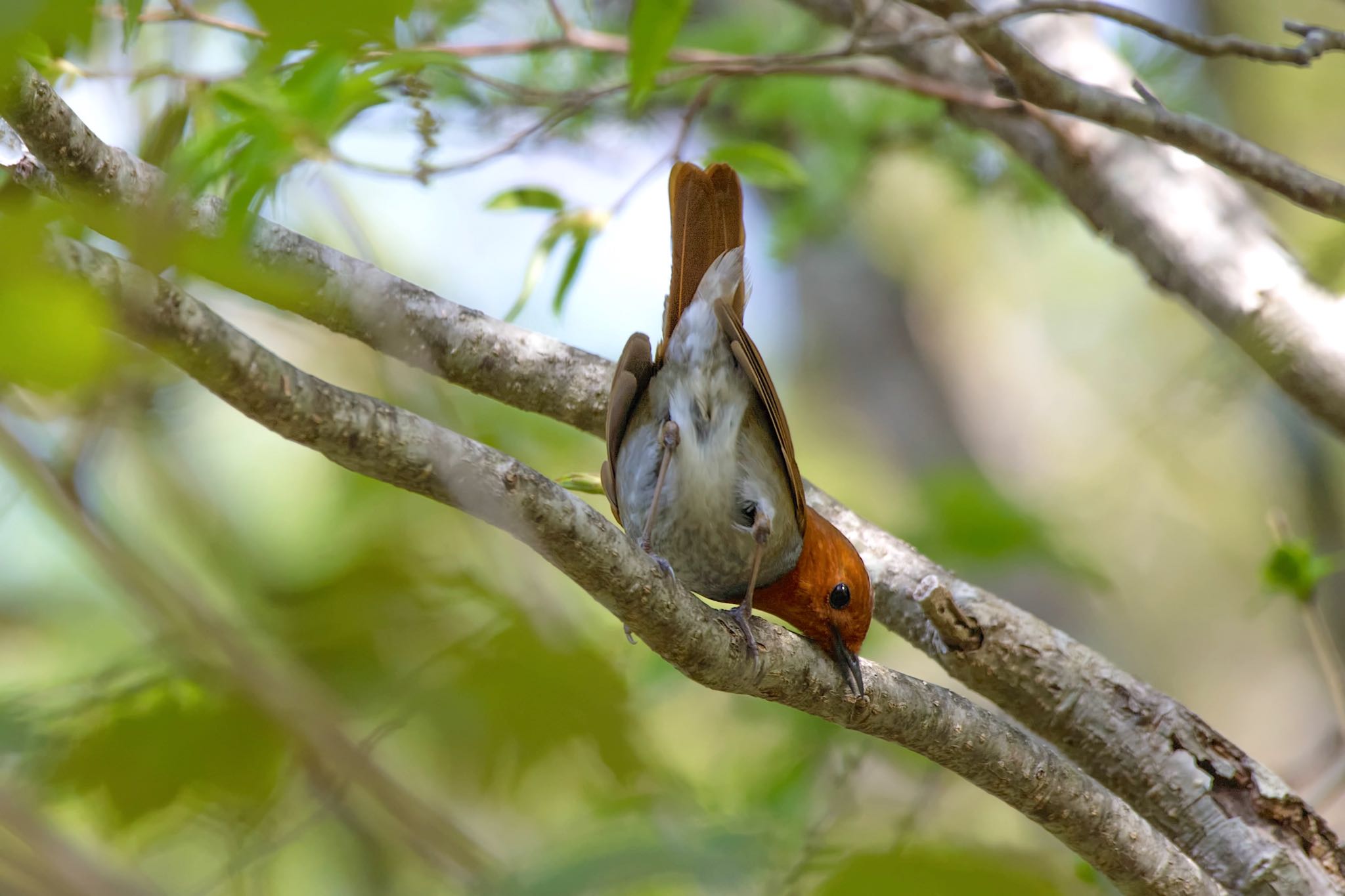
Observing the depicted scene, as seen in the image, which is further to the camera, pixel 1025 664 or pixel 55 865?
pixel 1025 664

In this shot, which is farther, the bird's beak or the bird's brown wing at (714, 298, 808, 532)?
the bird's brown wing at (714, 298, 808, 532)

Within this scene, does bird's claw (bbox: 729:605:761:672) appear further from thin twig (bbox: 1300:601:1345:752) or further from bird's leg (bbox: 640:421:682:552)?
thin twig (bbox: 1300:601:1345:752)

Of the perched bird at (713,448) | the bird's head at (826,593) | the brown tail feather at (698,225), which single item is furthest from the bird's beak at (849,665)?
the brown tail feather at (698,225)

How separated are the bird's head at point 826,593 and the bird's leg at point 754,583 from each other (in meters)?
0.11

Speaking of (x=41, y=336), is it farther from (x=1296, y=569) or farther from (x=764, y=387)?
(x=1296, y=569)

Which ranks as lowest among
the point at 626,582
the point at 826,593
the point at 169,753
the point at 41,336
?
the point at 826,593

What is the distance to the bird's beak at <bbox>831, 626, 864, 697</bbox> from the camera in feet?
7.88

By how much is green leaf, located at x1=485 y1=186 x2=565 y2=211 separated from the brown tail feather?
389 mm

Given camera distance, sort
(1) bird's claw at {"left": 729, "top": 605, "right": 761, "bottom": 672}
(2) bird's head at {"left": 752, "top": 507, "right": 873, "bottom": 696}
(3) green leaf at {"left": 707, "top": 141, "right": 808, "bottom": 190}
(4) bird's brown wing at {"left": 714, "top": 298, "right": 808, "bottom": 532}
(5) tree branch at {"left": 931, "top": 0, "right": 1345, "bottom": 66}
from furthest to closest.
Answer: (3) green leaf at {"left": 707, "top": 141, "right": 808, "bottom": 190} → (4) bird's brown wing at {"left": 714, "top": 298, "right": 808, "bottom": 532} → (2) bird's head at {"left": 752, "top": 507, "right": 873, "bottom": 696} → (5) tree branch at {"left": 931, "top": 0, "right": 1345, "bottom": 66} → (1) bird's claw at {"left": 729, "top": 605, "right": 761, "bottom": 672}

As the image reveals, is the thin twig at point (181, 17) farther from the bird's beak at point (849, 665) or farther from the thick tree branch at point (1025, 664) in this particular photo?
the bird's beak at point (849, 665)

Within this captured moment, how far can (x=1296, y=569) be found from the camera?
297 cm

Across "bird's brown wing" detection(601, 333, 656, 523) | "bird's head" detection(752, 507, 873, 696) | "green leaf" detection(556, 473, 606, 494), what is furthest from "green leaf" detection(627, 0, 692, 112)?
"bird's head" detection(752, 507, 873, 696)

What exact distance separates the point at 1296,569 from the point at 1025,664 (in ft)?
2.81

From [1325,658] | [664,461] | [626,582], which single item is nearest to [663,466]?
[664,461]
